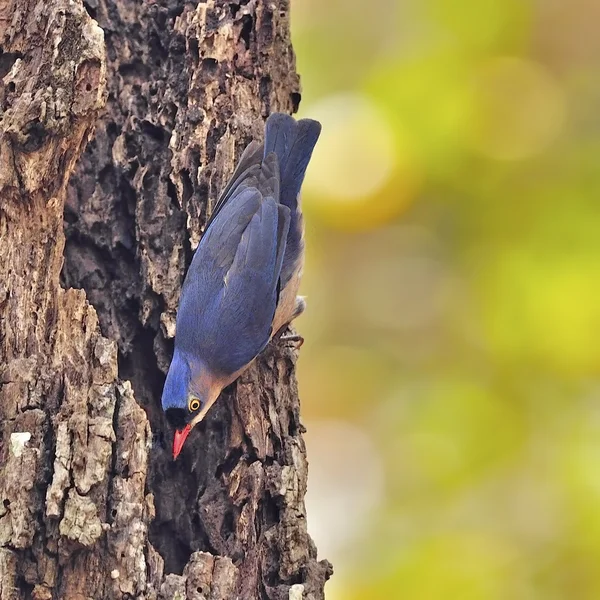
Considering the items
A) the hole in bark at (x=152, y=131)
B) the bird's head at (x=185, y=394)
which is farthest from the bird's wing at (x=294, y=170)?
the bird's head at (x=185, y=394)

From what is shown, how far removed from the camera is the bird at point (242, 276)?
13.5 feet

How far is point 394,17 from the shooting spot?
5.82 m

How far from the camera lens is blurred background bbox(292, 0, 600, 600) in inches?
194

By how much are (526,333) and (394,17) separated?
2.29m

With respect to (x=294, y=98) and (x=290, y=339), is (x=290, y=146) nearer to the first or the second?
(x=294, y=98)

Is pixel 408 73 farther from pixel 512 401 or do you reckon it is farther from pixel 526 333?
pixel 512 401

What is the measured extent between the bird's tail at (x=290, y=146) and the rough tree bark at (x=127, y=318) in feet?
0.30

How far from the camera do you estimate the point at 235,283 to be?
472 centimetres

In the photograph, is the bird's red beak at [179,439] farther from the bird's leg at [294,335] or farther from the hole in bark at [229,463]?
the bird's leg at [294,335]

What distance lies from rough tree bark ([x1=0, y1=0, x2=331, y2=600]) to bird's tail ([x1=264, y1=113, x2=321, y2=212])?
91 mm

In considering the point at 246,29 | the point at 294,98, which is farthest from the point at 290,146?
the point at 246,29

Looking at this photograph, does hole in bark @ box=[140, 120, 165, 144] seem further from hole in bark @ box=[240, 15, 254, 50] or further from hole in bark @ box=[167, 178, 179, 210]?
hole in bark @ box=[240, 15, 254, 50]

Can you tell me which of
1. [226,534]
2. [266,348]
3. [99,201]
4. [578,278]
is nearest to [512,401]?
[578,278]

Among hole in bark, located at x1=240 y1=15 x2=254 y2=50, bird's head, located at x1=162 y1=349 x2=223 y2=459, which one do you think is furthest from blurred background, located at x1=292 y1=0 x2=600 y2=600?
bird's head, located at x1=162 y1=349 x2=223 y2=459
